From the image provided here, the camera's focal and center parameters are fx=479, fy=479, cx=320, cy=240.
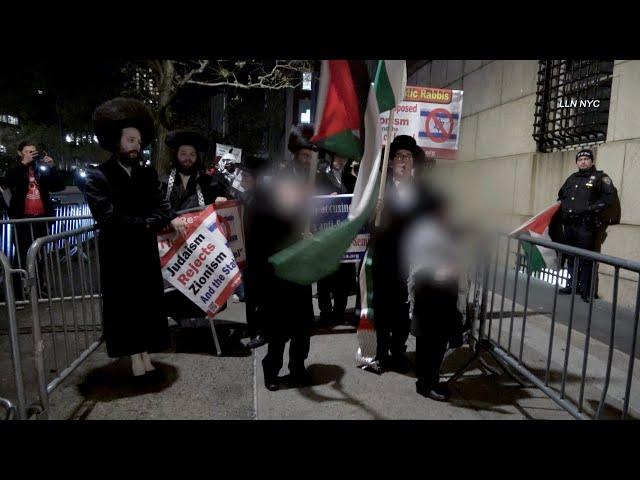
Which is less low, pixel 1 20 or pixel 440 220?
pixel 1 20

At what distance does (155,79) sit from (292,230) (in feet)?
54.5

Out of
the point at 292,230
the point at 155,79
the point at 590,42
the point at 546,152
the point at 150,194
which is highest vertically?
the point at 155,79

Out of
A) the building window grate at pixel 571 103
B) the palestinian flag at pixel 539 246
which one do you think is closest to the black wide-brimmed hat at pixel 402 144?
the palestinian flag at pixel 539 246

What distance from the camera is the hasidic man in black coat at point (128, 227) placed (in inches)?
135

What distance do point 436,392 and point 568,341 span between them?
3.30 feet

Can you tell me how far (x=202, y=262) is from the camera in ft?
14.0

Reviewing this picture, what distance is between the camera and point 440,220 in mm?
3391

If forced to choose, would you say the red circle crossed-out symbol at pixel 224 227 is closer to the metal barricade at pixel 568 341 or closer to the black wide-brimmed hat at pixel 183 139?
the black wide-brimmed hat at pixel 183 139

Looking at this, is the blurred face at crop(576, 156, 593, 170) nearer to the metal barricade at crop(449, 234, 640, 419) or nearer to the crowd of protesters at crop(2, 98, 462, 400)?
the metal barricade at crop(449, 234, 640, 419)
